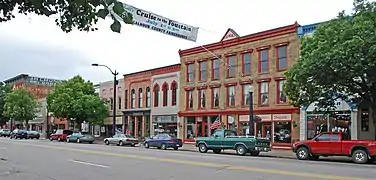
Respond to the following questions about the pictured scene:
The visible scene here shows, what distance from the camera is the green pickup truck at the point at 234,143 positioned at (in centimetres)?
2777

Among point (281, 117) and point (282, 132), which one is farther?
point (282, 132)

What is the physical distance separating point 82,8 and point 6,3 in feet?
4.64

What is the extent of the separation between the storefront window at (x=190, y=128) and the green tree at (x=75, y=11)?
3837 centimetres

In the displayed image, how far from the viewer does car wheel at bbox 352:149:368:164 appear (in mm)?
22078

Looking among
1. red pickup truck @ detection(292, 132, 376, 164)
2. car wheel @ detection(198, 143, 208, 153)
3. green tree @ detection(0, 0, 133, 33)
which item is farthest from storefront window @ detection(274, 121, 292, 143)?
green tree @ detection(0, 0, 133, 33)

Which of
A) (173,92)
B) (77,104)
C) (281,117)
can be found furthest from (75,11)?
(77,104)

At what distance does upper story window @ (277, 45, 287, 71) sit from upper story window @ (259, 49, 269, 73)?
1119 millimetres

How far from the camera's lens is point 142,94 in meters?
51.6

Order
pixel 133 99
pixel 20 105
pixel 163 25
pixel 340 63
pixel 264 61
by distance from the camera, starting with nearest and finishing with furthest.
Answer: pixel 163 25 < pixel 340 63 < pixel 264 61 < pixel 133 99 < pixel 20 105

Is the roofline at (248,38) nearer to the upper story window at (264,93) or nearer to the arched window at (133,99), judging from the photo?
the upper story window at (264,93)

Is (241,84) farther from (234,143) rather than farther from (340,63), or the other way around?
(340,63)

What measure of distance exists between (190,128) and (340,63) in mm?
24438

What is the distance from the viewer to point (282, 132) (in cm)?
3609

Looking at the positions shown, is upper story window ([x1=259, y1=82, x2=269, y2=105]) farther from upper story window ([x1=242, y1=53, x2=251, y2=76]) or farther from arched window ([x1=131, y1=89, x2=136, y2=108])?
arched window ([x1=131, y1=89, x2=136, y2=108])
